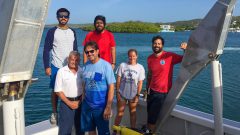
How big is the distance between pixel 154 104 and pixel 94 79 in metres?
1.10

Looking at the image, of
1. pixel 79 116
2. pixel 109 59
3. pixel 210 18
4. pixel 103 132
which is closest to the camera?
pixel 210 18

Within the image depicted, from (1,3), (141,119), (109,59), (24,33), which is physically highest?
(1,3)

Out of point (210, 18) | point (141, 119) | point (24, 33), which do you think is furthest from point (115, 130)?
point (24, 33)

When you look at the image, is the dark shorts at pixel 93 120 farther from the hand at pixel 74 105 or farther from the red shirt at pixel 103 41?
the red shirt at pixel 103 41

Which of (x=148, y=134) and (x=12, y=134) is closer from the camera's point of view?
(x=12, y=134)

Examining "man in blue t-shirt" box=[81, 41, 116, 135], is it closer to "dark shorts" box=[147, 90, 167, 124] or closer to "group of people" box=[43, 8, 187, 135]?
"group of people" box=[43, 8, 187, 135]

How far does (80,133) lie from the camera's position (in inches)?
141

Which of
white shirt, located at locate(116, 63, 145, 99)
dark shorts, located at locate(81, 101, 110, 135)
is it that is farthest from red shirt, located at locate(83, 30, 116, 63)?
dark shorts, located at locate(81, 101, 110, 135)

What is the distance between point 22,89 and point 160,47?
7.55ft

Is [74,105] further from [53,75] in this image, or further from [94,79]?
[53,75]

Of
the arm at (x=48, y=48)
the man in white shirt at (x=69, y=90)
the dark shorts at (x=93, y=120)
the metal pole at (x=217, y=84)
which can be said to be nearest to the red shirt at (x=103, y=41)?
the arm at (x=48, y=48)

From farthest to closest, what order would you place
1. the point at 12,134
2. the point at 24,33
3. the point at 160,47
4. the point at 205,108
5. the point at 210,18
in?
1. the point at 205,108
2. the point at 160,47
3. the point at 210,18
4. the point at 12,134
5. the point at 24,33

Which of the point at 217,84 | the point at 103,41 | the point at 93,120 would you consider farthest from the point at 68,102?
the point at 217,84

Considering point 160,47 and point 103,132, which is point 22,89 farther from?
point 160,47
